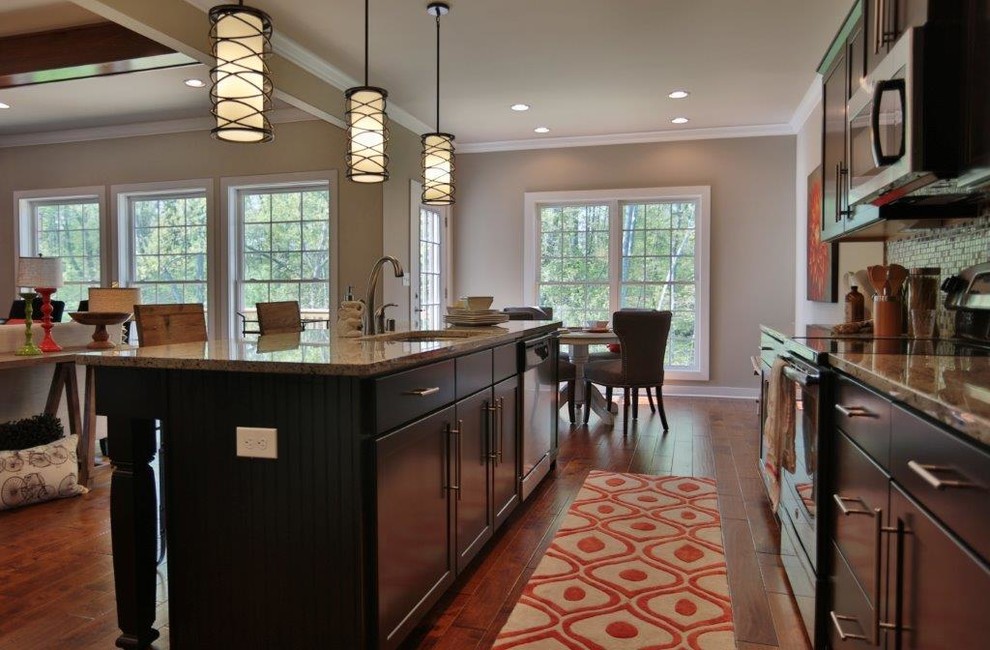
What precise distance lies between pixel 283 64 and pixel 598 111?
9.46ft

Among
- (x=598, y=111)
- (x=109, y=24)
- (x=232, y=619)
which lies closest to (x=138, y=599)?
(x=232, y=619)

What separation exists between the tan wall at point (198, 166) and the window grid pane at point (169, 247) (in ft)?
0.91

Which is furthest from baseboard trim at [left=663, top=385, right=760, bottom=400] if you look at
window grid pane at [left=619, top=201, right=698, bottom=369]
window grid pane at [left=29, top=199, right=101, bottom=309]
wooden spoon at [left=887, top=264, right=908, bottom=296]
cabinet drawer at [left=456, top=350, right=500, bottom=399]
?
window grid pane at [left=29, top=199, right=101, bottom=309]

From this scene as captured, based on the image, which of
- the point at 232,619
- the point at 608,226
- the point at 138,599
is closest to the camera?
the point at 232,619

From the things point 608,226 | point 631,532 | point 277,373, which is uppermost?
point 608,226

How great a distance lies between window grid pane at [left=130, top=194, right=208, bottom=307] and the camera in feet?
22.2

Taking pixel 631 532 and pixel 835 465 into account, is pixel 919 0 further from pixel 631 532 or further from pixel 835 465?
pixel 631 532

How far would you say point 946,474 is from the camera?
3.34 ft

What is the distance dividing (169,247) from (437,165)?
4.60 metres

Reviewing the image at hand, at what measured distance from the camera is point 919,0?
5.94 feet

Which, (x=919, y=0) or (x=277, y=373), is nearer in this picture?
(x=277, y=373)

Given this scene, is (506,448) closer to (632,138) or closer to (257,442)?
(257,442)

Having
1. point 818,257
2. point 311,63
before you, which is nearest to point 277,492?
point 311,63

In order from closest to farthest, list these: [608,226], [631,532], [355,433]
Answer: [355,433]
[631,532]
[608,226]
